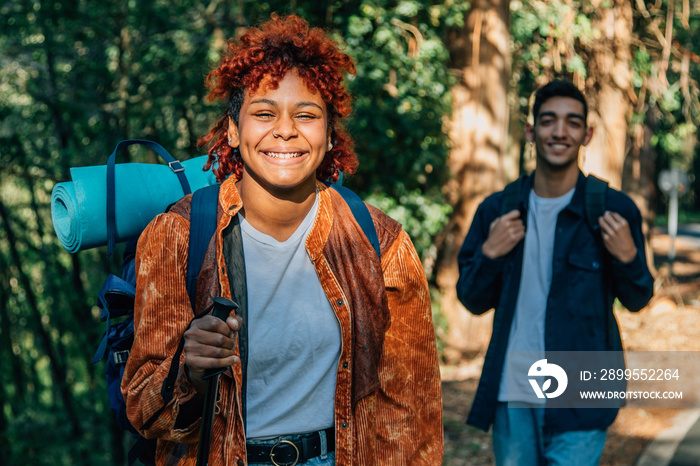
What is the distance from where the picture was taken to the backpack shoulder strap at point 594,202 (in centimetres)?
338

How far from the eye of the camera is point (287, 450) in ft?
6.54

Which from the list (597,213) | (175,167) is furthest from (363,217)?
(597,213)

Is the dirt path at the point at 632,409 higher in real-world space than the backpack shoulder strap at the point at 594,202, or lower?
lower

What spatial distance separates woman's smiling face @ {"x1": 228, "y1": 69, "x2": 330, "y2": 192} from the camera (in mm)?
2062

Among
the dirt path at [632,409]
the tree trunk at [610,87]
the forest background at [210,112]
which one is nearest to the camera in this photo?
the forest background at [210,112]

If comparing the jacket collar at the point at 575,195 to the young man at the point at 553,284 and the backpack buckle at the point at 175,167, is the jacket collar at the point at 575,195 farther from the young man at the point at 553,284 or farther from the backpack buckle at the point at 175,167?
the backpack buckle at the point at 175,167

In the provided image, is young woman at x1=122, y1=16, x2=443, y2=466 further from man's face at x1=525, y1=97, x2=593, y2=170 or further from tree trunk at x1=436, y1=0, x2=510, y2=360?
tree trunk at x1=436, y1=0, x2=510, y2=360

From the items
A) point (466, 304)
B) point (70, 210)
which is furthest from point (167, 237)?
point (466, 304)

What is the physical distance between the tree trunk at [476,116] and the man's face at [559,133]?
5718 mm

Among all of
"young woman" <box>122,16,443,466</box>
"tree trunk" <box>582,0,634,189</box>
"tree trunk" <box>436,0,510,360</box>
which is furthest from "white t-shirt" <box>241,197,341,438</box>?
"tree trunk" <box>582,0,634,189</box>

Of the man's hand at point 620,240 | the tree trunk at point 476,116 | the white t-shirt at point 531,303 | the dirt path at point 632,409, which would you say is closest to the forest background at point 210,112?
the tree trunk at point 476,116

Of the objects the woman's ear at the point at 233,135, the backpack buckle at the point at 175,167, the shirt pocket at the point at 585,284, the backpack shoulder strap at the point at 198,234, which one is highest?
the woman's ear at the point at 233,135

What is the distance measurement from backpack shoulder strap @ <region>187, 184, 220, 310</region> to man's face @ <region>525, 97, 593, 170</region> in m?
2.03

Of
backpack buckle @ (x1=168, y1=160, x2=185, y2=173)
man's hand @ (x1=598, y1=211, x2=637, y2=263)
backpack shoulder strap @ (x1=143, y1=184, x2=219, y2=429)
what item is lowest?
man's hand @ (x1=598, y1=211, x2=637, y2=263)
